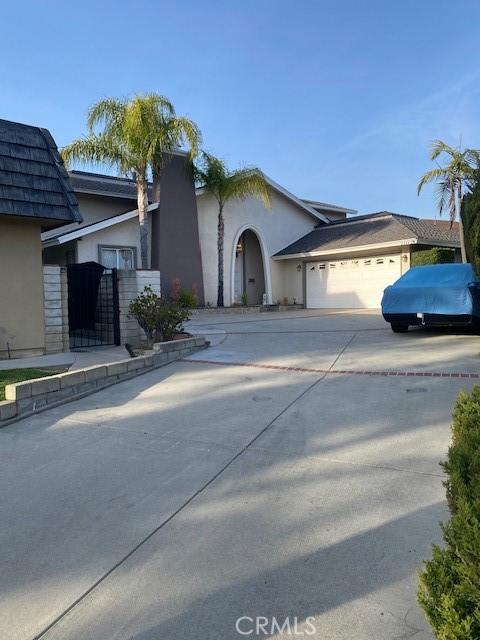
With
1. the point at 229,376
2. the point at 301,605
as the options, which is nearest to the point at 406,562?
the point at 301,605

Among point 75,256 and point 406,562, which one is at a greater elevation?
point 75,256

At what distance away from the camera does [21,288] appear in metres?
9.27

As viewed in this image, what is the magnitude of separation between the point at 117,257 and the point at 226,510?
16.6 m

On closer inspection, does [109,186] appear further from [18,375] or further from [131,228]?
[18,375]

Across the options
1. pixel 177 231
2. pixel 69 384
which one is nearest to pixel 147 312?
pixel 69 384

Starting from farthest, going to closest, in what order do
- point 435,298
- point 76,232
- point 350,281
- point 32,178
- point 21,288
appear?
point 350,281 < point 76,232 < point 435,298 < point 21,288 < point 32,178

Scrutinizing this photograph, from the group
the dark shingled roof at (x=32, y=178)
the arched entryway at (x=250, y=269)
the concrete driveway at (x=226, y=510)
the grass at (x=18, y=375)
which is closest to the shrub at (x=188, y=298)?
the arched entryway at (x=250, y=269)

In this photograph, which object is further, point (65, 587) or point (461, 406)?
point (461, 406)

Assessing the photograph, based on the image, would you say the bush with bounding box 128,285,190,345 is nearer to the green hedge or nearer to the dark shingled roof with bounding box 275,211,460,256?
the green hedge

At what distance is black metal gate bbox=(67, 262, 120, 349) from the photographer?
10875mm

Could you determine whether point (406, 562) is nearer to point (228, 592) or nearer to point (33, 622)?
point (228, 592)

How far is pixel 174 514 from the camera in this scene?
3.37 meters

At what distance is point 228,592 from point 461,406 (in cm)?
175

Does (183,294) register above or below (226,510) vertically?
above
